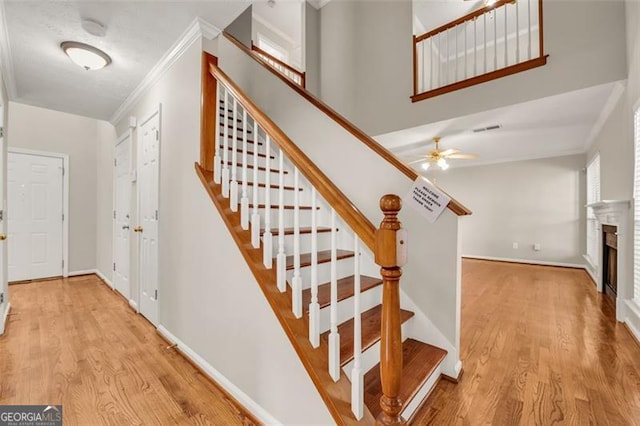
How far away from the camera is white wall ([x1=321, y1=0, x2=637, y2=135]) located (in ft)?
8.91

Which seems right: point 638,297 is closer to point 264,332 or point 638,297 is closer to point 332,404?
point 332,404

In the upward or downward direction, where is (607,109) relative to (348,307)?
upward

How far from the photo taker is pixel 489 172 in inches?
243

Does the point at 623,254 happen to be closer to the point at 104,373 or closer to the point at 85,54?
the point at 104,373

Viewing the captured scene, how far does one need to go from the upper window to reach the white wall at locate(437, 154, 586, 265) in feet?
1.01

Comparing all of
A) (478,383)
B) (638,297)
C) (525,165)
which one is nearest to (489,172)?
(525,165)

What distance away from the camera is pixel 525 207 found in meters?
5.75

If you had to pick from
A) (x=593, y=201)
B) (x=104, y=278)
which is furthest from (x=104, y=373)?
(x=593, y=201)

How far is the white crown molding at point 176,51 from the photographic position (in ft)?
6.40

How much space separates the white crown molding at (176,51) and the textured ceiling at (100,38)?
0.03 metres

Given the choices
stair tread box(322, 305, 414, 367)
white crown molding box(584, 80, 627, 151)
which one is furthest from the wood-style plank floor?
white crown molding box(584, 80, 627, 151)

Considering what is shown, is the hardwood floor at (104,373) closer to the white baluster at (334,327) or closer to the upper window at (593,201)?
the white baluster at (334,327)

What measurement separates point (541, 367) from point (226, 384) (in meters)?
2.09

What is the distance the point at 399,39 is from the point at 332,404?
14.9ft
